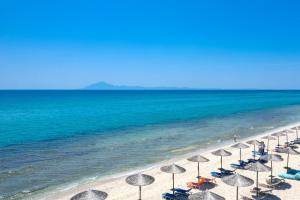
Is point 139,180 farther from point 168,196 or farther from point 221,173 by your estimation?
point 221,173

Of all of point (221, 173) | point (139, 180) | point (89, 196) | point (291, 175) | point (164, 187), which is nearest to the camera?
point (89, 196)

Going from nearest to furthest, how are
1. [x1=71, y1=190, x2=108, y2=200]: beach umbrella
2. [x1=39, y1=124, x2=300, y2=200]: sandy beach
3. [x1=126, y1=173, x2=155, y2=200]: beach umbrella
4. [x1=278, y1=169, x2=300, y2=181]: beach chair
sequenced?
[x1=71, y1=190, x2=108, y2=200]: beach umbrella, [x1=126, y1=173, x2=155, y2=200]: beach umbrella, [x1=39, y1=124, x2=300, y2=200]: sandy beach, [x1=278, y1=169, x2=300, y2=181]: beach chair

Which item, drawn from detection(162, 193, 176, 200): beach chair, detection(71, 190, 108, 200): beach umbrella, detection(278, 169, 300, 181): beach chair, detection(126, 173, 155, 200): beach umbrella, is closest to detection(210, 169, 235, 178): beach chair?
detection(278, 169, 300, 181): beach chair

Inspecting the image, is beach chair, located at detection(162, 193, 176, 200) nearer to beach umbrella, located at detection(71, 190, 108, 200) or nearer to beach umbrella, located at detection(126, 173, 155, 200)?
beach umbrella, located at detection(126, 173, 155, 200)

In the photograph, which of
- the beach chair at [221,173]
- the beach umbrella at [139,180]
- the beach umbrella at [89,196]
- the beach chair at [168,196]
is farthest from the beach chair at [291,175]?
the beach umbrella at [89,196]

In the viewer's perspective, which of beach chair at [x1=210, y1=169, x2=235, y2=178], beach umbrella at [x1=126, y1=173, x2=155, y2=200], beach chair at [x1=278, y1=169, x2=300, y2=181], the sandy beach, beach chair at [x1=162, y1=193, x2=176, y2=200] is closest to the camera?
beach umbrella at [x1=126, y1=173, x2=155, y2=200]

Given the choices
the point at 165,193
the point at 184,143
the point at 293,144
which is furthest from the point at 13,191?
the point at 293,144

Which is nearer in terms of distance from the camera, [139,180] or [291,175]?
[139,180]

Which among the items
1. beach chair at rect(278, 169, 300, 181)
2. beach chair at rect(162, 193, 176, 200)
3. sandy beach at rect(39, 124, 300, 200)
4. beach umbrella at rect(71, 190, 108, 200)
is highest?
beach umbrella at rect(71, 190, 108, 200)

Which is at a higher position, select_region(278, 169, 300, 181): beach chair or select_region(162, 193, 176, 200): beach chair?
select_region(278, 169, 300, 181): beach chair

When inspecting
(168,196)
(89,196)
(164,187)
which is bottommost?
(164,187)

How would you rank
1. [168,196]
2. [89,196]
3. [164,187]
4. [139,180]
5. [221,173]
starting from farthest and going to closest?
1. [221,173]
2. [164,187]
3. [168,196]
4. [139,180]
5. [89,196]

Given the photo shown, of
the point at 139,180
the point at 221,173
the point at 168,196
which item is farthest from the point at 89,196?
the point at 221,173

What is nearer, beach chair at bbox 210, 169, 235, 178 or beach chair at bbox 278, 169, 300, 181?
beach chair at bbox 278, 169, 300, 181
